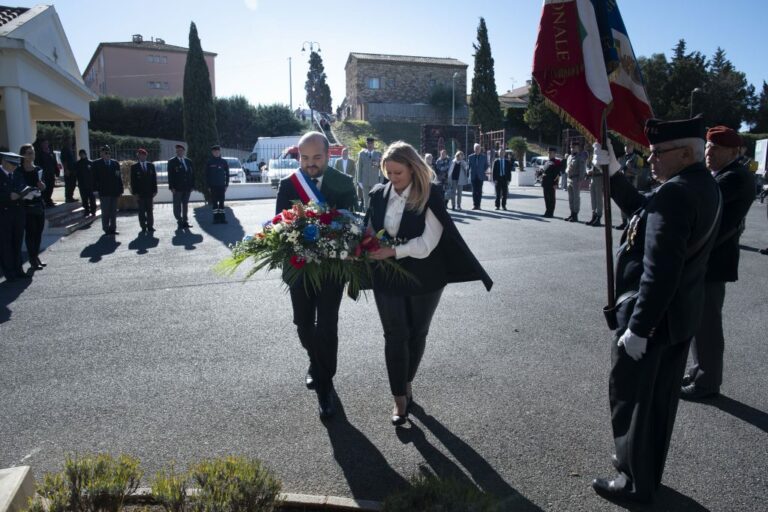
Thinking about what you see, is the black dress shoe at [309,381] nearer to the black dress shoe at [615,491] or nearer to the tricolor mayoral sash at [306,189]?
the tricolor mayoral sash at [306,189]

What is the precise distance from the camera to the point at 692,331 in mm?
2834

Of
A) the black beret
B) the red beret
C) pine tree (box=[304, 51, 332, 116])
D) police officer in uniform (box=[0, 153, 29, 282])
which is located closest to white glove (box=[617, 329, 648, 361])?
the black beret

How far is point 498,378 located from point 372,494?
75.3 inches

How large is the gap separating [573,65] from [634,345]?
1927 millimetres

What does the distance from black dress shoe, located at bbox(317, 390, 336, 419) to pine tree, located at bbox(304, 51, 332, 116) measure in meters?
72.1

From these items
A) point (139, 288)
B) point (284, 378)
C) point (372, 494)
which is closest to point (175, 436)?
point (284, 378)

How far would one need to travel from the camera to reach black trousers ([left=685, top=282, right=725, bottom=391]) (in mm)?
4152

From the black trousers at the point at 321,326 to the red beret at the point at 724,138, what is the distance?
3.11 metres

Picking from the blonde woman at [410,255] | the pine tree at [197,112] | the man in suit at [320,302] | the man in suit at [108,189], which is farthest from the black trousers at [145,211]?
the blonde woman at [410,255]

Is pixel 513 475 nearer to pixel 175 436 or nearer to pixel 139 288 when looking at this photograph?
pixel 175 436

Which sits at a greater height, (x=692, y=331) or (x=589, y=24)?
(x=589, y=24)

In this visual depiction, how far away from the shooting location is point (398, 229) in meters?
3.78

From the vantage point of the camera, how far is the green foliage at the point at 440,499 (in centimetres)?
223

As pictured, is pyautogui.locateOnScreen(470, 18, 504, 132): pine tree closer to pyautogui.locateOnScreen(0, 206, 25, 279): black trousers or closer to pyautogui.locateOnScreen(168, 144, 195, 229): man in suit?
pyautogui.locateOnScreen(168, 144, 195, 229): man in suit
